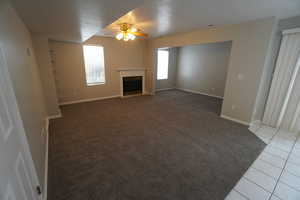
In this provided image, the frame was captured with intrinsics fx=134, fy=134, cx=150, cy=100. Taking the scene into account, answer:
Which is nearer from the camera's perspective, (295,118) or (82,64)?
(295,118)

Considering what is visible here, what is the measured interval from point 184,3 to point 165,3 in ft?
1.04

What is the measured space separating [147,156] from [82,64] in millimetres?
4228

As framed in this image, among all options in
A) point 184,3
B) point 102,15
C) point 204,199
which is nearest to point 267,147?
point 204,199

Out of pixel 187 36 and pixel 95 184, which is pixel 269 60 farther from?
pixel 95 184

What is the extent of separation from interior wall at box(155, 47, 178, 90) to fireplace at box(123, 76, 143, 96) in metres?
1.24

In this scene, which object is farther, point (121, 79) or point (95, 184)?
point (121, 79)

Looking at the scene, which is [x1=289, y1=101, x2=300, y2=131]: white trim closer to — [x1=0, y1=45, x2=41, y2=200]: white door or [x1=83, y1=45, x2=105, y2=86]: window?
[x1=0, y1=45, x2=41, y2=200]: white door

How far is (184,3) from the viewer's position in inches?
88.2

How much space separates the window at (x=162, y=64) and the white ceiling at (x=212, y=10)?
387 centimetres

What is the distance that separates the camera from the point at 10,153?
824 millimetres

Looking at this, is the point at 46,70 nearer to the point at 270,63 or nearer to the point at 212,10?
the point at 212,10

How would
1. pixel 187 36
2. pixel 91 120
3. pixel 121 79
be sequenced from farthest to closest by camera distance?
pixel 121 79
pixel 187 36
pixel 91 120

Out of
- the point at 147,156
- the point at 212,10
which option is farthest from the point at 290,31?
the point at 147,156

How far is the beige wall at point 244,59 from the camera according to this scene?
2.91 m
